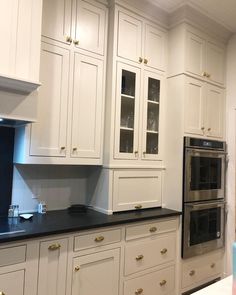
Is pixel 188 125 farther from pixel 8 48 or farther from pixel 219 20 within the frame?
pixel 8 48

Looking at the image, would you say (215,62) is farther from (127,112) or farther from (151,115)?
(127,112)

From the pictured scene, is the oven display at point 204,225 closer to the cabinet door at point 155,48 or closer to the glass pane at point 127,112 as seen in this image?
the glass pane at point 127,112

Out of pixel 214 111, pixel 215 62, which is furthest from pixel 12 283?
pixel 215 62

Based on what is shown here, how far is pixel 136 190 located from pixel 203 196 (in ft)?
2.55

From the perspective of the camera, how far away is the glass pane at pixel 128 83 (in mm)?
2579

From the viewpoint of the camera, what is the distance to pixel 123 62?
2555 mm

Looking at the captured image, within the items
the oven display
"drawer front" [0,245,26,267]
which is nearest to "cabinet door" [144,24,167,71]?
the oven display

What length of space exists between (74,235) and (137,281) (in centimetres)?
83

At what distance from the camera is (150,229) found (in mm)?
2438

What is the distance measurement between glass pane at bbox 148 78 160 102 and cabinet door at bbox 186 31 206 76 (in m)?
0.35

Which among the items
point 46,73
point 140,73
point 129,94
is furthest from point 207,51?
point 46,73

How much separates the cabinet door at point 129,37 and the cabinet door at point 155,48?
0.10 metres

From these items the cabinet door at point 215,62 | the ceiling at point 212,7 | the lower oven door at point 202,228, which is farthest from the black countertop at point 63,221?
the ceiling at point 212,7

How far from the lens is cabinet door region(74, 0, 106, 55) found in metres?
2.34
